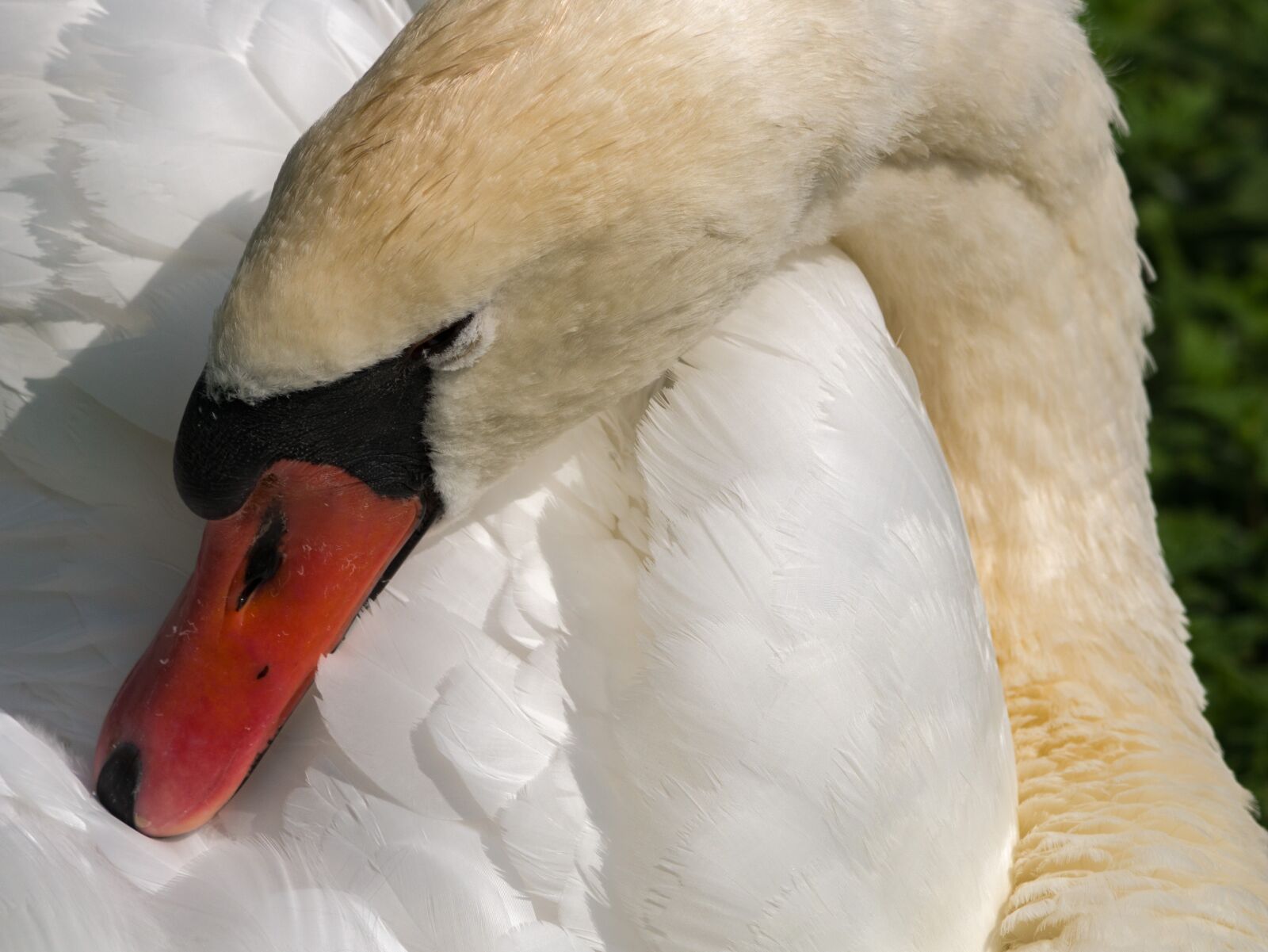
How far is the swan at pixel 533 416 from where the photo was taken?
168 cm

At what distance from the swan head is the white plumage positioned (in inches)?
3.6

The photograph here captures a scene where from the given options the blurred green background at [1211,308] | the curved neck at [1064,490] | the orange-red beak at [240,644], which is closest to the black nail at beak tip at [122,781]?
the orange-red beak at [240,644]

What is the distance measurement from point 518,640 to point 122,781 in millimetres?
503

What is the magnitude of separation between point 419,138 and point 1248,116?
3516 millimetres

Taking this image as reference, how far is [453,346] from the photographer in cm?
177

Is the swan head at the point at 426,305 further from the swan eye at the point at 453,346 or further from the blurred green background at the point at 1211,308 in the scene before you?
the blurred green background at the point at 1211,308

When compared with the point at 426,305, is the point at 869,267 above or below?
below

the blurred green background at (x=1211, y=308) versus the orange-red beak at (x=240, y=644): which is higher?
the orange-red beak at (x=240, y=644)

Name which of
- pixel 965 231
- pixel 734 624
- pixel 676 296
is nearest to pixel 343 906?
pixel 734 624

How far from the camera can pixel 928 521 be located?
81.0 inches

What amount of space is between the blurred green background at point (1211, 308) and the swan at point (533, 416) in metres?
1.34

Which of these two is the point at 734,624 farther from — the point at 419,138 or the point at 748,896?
the point at 419,138

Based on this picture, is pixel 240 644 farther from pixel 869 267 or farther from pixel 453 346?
pixel 869 267

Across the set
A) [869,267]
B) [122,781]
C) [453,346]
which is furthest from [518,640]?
[869,267]
